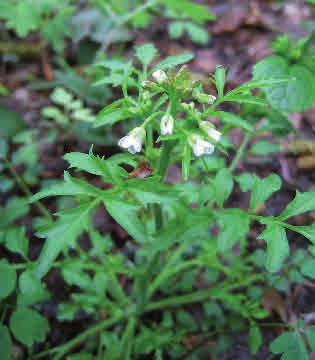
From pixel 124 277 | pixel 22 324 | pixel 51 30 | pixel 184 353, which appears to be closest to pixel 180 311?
pixel 184 353

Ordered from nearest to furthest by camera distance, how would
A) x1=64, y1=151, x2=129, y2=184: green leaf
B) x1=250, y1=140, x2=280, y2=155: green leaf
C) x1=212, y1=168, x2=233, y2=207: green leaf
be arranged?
x1=64, y1=151, x2=129, y2=184: green leaf → x1=212, y1=168, x2=233, y2=207: green leaf → x1=250, y1=140, x2=280, y2=155: green leaf

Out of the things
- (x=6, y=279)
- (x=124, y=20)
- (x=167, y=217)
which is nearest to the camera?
(x=6, y=279)

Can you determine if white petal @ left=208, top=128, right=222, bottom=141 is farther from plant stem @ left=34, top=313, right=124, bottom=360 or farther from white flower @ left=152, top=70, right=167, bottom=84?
plant stem @ left=34, top=313, right=124, bottom=360

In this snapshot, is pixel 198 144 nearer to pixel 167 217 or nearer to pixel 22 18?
pixel 167 217

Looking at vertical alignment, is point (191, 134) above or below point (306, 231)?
above

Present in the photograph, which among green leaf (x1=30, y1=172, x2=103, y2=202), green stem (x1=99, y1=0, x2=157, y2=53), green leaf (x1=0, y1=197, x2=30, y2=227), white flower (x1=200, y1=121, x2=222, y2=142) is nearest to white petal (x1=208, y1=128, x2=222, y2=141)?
white flower (x1=200, y1=121, x2=222, y2=142)

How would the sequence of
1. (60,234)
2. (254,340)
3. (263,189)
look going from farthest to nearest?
(254,340), (263,189), (60,234)

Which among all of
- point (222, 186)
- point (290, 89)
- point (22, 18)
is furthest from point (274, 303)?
point (22, 18)
